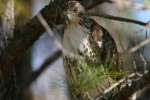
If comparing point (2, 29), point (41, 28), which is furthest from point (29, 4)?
point (41, 28)

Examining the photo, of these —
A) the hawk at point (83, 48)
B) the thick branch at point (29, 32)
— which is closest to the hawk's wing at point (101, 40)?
the hawk at point (83, 48)

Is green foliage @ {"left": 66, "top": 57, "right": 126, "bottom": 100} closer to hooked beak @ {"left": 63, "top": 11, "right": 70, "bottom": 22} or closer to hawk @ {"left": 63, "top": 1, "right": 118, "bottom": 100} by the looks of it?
hawk @ {"left": 63, "top": 1, "right": 118, "bottom": 100}

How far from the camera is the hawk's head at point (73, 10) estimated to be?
0.96 metres

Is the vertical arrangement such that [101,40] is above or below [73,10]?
below

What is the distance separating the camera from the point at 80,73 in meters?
1.07

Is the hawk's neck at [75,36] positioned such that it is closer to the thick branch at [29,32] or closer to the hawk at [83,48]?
the hawk at [83,48]

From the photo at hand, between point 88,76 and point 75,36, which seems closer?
point 88,76

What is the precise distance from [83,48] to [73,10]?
0.21 m

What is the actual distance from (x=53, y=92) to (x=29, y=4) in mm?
332

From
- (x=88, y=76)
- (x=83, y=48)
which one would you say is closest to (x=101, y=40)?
(x=83, y=48)

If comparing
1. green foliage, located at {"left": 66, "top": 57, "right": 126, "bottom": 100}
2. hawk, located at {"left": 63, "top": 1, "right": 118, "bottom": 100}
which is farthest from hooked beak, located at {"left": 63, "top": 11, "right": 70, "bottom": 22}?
green foliage, located at {"left": 66, "top": 57, "right": 126, "bottom": 100}

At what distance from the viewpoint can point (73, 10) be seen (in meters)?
0.99

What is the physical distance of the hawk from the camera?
1.04 meters

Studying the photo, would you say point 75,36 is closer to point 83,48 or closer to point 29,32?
point 83,48
